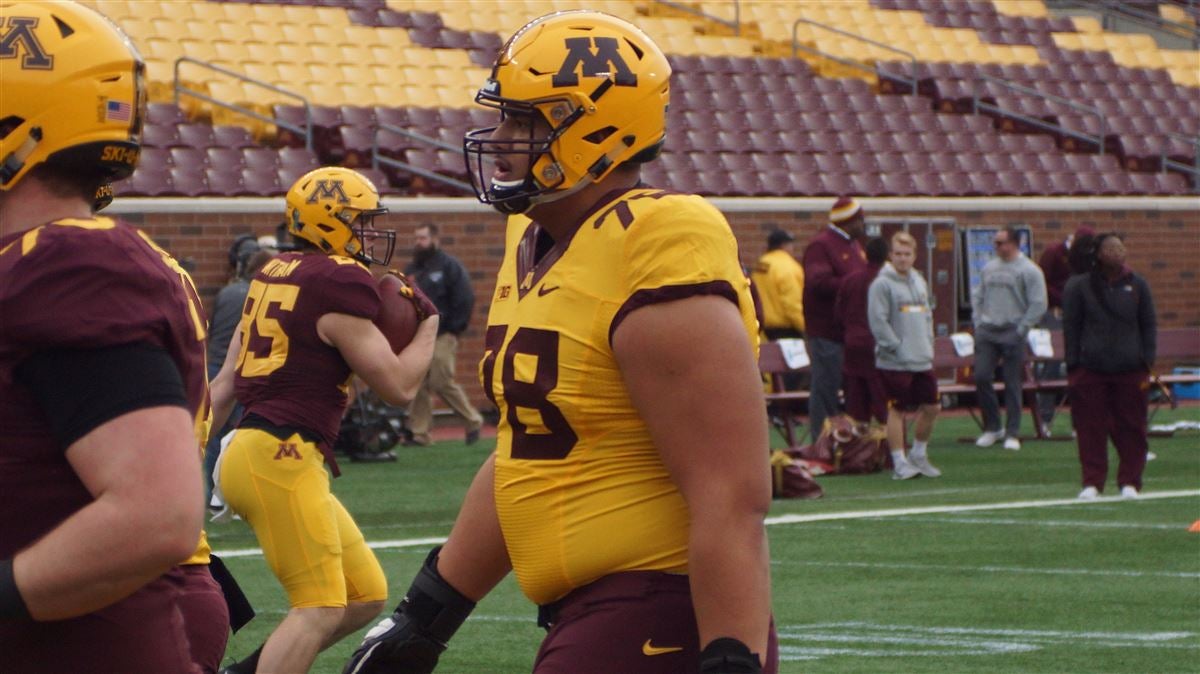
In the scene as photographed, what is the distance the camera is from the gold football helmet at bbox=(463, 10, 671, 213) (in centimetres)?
338

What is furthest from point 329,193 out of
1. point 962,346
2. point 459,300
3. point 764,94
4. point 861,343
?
point 764,94

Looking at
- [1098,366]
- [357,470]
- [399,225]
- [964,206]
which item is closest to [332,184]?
[1098,366]

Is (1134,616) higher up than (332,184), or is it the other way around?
(332,184)

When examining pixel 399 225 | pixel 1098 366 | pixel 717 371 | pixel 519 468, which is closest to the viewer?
pixel 717 371

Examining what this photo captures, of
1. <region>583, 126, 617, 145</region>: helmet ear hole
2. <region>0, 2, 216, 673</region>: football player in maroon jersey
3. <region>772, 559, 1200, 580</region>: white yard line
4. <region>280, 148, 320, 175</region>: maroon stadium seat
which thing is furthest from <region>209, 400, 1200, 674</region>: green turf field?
<region>0, 2, 216, 673</region>: football player in maroon jersey

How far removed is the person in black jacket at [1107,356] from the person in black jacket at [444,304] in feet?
20.0

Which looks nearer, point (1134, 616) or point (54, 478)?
point (54, 478)

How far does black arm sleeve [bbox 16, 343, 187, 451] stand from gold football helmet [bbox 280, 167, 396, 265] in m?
4.34

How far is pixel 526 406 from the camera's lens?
10.9ft

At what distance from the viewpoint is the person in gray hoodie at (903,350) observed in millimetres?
15273

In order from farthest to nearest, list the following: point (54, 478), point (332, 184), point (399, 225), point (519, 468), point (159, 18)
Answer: point (159, 18)
point (399, 225)
point (332, 184)
point (519, 468)
point (54, 478)

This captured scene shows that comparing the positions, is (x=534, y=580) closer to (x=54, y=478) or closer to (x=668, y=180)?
(x=54, y=478)

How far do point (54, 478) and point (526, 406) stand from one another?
2.96ft

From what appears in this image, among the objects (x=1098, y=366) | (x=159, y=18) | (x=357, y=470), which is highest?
(x=159, y=18)
